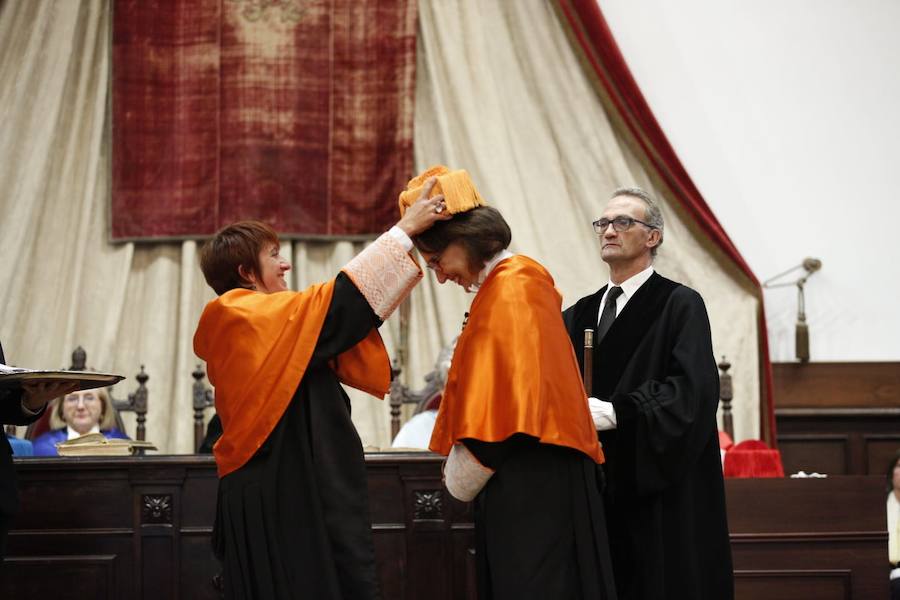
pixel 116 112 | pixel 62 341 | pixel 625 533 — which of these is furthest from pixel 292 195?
pixel 625 533

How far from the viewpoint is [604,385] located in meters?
3.19

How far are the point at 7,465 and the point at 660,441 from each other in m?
1.90

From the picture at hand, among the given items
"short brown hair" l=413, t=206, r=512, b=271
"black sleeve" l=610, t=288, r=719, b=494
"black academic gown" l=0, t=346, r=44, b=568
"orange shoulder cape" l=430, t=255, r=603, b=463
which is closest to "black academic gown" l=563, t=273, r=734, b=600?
"black sleeve" l=610, t=288, r=719, b=494

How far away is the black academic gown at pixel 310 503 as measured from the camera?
8.87ft

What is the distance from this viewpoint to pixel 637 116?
7.04 meters

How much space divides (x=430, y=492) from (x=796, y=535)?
4.80ft

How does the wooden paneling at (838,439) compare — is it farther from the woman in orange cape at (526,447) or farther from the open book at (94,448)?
the woman in orange cape at (526,447)

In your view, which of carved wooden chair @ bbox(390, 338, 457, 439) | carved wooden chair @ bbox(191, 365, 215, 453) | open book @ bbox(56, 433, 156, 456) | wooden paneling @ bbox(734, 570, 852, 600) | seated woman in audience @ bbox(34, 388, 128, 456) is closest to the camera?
wooden paneling @ bbox(734, 570, 852, 600)

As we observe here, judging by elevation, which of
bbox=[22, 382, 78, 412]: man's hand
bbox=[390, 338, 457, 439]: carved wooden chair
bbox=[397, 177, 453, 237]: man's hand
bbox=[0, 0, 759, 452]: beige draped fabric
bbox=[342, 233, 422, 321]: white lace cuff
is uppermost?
bbox=[0, 0, 759, 452]: beige draped fabric

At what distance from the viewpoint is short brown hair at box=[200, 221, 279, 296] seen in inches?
113

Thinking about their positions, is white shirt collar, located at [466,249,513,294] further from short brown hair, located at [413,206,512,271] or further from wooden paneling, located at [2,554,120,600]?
wooden paneling, located at [2,554,120,600]

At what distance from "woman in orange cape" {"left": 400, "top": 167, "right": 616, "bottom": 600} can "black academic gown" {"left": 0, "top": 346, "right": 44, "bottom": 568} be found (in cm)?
141

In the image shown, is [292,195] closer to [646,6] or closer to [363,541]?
[646,6]

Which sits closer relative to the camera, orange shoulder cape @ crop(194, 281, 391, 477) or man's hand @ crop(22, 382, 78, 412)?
orange shoulder cape @ crop(194, 281, 391, 477)
